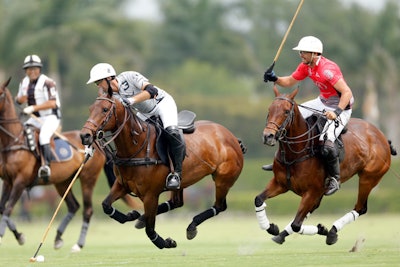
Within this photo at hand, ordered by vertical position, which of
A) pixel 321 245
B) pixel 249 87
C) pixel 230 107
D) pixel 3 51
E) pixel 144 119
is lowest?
pixel 249 87

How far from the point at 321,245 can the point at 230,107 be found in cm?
3747

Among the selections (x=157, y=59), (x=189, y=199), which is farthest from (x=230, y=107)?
(x=189, y=199)

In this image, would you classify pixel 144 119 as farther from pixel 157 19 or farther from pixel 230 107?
pixel 157 19

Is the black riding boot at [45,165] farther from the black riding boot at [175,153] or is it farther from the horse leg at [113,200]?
the black riding boot at [175,153]

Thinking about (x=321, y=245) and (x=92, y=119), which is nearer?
(x=92, y=119)

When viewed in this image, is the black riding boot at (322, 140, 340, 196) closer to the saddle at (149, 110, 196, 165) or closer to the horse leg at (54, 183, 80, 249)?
the saddle at (149, 110, 196, 165)

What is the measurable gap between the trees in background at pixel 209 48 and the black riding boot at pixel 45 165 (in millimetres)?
24158

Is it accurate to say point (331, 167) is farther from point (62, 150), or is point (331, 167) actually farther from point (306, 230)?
point (62, 150)

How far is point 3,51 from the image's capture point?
42938 mm

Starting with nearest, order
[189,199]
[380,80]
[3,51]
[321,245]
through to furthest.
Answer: [321,245] → [189,199] → [3,51] → [380,80]

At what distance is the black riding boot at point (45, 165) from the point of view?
18.5m

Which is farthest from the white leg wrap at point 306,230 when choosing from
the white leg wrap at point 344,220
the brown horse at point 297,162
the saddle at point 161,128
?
the saddle at point 161,128

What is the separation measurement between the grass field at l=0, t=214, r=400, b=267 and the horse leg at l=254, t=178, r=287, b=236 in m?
0.37

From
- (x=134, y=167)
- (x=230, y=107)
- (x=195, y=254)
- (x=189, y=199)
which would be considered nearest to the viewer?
(x=134, y=167)
